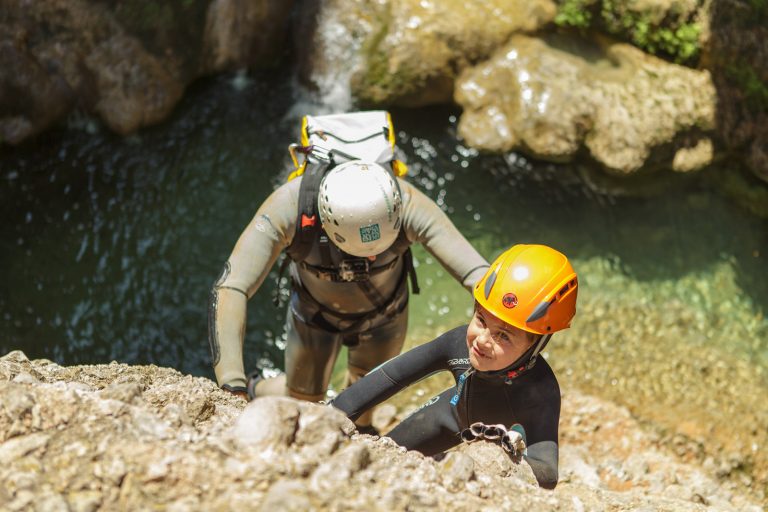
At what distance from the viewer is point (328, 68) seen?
1033 cm

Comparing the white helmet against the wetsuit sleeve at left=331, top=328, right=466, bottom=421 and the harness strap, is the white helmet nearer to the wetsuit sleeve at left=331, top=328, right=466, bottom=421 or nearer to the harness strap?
the harness strap

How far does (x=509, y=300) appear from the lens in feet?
14.0

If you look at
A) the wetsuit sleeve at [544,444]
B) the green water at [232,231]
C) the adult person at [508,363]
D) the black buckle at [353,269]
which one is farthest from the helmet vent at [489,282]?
the green water at [232,231]

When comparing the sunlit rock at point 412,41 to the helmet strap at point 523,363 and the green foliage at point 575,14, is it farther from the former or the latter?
the helmet strap at point 523,363

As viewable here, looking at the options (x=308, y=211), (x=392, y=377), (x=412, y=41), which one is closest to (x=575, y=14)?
(x=412, y=41)

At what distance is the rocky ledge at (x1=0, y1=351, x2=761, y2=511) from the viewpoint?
304 centimetres

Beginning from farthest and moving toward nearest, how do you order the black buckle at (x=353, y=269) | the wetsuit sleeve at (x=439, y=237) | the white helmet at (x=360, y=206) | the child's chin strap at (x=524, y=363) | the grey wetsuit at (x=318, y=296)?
1. the black buckle at (x=353, y=269)
2. the wetsuit sleeve at (x=439, y=237)
3. the grey wetsuit at (x=318, y=296)
4. the white helmet at (x=360, y=206)
5. the child's chin strap at (x=524, y=363)

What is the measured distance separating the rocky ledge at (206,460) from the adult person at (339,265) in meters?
1.13

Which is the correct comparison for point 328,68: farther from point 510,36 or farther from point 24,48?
point 24,48

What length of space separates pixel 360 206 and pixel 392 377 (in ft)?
3.50

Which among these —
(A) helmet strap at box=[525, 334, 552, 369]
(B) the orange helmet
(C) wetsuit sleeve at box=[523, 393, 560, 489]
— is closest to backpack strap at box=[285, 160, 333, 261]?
(B) the orange helmet

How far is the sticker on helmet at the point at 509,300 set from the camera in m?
4.25

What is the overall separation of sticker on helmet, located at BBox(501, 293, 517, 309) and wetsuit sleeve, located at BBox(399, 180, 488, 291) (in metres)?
1.02

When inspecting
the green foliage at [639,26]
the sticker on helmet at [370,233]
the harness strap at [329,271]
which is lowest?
the green foliage at [639,26]
